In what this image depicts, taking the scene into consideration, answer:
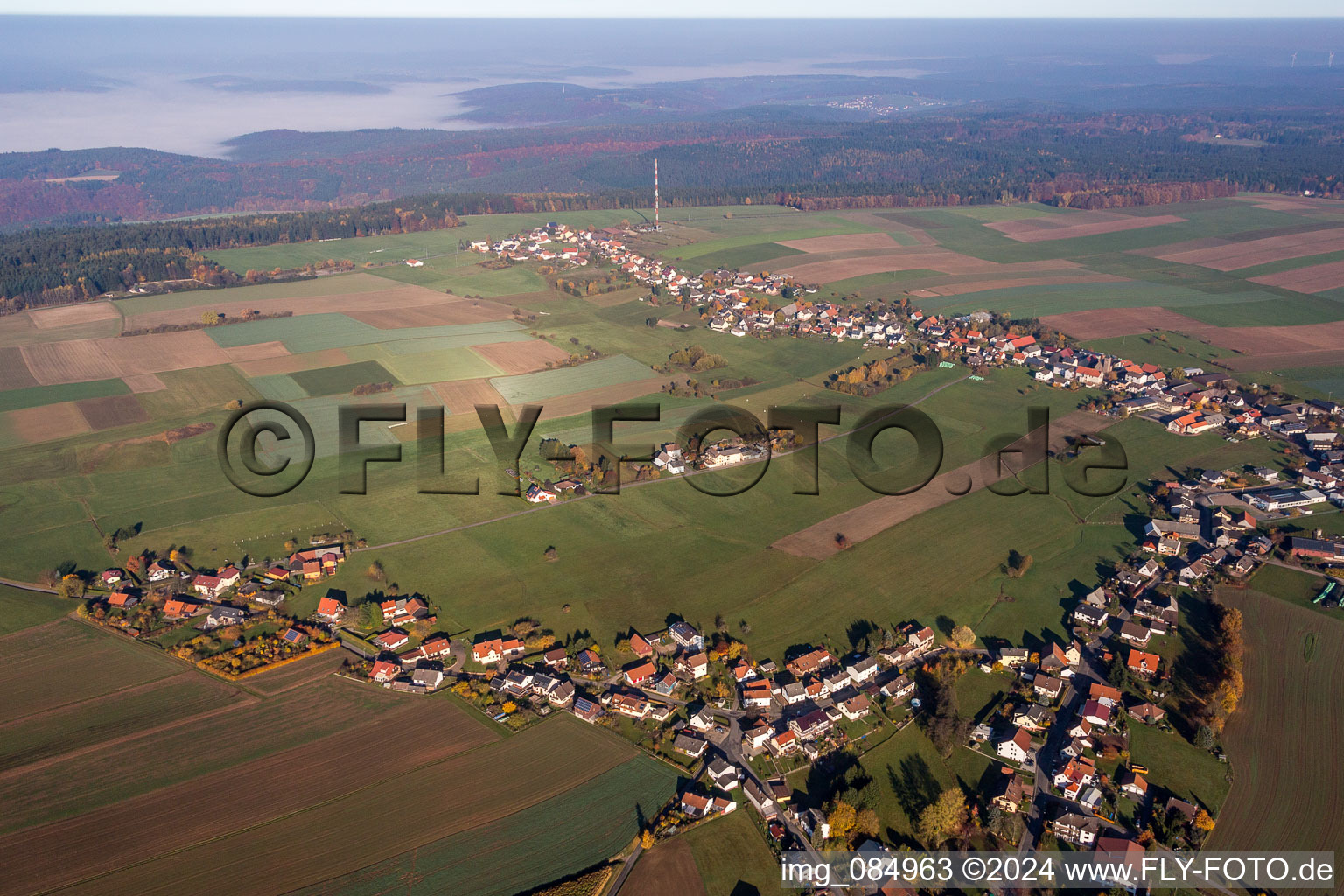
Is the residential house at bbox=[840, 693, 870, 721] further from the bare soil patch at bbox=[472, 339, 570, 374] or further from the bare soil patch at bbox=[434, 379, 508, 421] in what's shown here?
the bare soil patch at bbox=[472, 339, 570, 374]

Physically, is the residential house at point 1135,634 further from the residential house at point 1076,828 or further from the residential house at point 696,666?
the residential house at point 696,666

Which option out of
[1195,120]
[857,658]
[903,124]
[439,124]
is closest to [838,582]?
[857,658]

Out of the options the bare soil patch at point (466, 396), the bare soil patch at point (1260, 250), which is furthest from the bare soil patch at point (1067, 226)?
the bare soil patch at point (466, 396)

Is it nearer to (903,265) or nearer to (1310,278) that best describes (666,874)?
(903,265)

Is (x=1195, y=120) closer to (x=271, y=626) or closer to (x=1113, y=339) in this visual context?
(x=1113, y=339)

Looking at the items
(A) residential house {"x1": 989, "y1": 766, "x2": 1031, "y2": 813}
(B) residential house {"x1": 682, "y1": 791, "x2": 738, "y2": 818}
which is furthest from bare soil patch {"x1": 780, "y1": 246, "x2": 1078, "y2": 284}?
(B) residential house {"x1": 682, "y1": 791, "x2": 738, "y2": 818}
